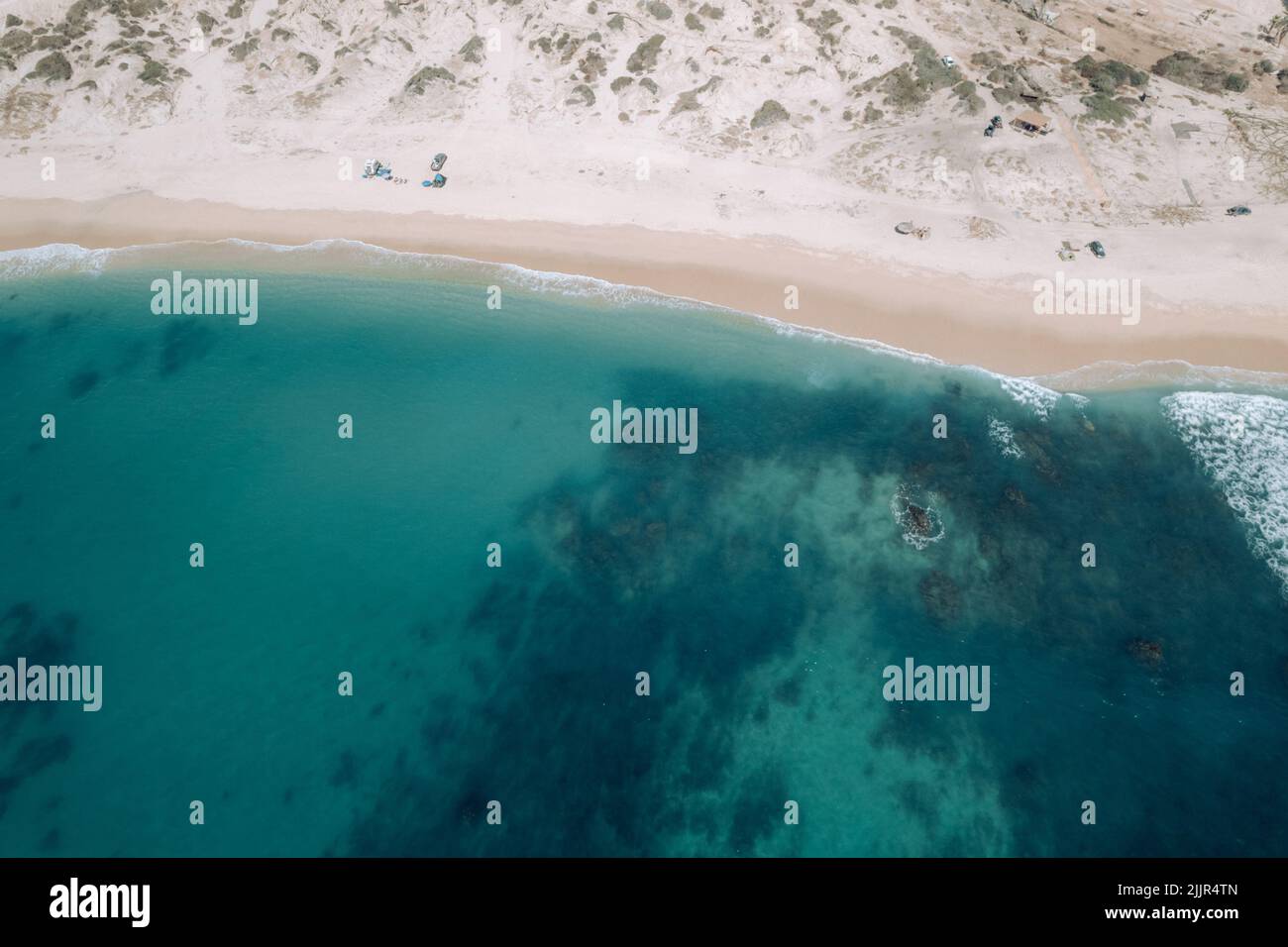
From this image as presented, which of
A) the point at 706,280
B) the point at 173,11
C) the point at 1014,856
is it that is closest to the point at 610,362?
the point at 706,280

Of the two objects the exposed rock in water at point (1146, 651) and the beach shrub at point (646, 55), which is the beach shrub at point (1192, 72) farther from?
the exposed rock in water at point (1146, 651)

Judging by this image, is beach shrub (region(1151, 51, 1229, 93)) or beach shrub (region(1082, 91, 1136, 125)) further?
beach shrub (region(1151, 51, 1229, 93))

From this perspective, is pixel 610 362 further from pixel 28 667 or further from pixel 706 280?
pixel 28 667

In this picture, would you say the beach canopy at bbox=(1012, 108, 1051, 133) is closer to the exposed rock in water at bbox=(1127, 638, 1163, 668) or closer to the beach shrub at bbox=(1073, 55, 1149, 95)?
the beach shrub at bbox=(1073, 55, 1149, 95)

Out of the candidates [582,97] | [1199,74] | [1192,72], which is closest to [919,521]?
[582,97]

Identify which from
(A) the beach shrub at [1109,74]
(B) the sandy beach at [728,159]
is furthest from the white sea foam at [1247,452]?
(A) the beach shrub at [1109,74]

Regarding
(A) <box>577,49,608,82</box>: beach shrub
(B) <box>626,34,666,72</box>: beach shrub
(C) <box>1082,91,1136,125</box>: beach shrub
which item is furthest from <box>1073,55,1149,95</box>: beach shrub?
(A) <box>577,49,608,82</box>: beach shrub

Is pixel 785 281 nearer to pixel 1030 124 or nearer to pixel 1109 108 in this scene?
pixel 1030 124
